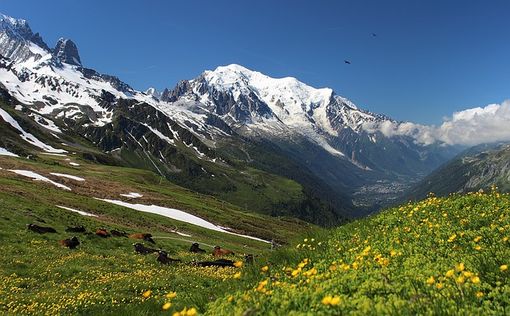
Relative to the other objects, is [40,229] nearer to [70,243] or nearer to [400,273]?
[70,243]

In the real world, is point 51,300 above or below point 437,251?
below

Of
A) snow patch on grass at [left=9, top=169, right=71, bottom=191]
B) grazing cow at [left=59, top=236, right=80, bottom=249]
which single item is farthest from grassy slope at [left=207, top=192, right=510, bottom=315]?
snow patch on grass at [left=9, top=169, right=71, bottom=191]

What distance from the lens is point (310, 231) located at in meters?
17.6

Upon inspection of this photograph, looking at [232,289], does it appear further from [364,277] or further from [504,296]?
[504,296]

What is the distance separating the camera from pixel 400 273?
29.6 feet

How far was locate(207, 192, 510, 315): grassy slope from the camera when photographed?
271 inches

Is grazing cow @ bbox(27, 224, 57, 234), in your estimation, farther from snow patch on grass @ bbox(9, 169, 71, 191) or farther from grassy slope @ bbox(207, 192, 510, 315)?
snow patch on grass @ bbox(9, 169, 71, 191)

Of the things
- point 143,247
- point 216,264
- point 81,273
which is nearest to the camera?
point 81,273

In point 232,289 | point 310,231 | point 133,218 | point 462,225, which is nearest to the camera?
point 232,289

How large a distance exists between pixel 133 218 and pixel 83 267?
39.4 metres

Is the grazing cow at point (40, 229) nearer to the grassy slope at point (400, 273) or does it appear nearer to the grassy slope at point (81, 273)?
the grassy slope at point (81, 273)

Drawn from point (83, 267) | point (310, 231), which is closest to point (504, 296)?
point (310, 231)

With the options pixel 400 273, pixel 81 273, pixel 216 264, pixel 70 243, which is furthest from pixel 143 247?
pixel 400 273

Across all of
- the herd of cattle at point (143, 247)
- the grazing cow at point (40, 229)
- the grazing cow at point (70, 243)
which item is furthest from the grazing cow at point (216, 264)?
the grazing cow at point (40, 229)
